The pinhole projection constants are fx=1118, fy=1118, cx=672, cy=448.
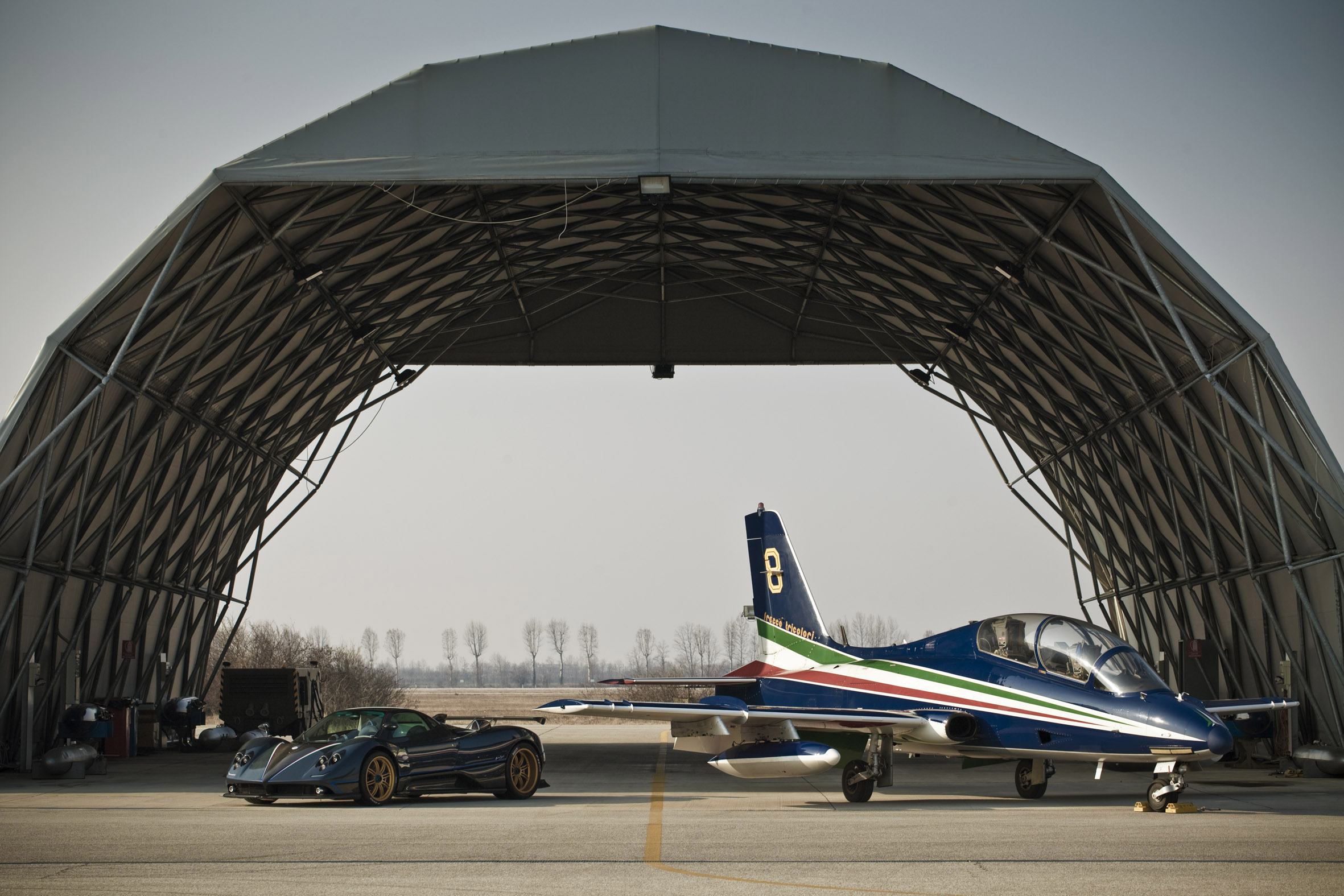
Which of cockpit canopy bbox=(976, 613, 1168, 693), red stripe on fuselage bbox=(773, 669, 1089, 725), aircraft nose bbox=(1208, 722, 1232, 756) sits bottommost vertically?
aircraft nose bbox=(1208, 722, 1232, 756)

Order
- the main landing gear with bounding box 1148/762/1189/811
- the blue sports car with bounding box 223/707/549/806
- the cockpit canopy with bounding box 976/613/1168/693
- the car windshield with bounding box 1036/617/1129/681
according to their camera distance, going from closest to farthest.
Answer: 1. the main landing gear with bounding box 1148/762/1189/811
2. the blue sports car with bounding box 223/707/549/806
3. the cockpit canopy with bounding box 976/613/1168/693
4. the car windshield with bounding box 1036/617/1129/681

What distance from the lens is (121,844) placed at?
953 cm

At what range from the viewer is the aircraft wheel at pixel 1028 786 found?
590 inches

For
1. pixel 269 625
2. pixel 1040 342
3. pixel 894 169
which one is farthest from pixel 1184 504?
pixel 269 625

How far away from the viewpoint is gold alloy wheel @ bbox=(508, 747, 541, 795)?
14953mm

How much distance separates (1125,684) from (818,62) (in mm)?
10247

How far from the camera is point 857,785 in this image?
1508cm

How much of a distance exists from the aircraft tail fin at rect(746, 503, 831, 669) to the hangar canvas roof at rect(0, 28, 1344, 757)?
6194mm

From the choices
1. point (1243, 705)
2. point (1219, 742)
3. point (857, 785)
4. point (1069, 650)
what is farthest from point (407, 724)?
point (1243, 705)

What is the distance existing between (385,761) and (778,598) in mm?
8101

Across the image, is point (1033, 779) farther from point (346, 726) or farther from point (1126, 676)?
point (346, 726)

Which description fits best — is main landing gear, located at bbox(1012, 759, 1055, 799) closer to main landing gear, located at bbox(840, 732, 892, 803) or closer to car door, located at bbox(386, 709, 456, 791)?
main landing gear, located at bbox(840, 732, 892, 803)

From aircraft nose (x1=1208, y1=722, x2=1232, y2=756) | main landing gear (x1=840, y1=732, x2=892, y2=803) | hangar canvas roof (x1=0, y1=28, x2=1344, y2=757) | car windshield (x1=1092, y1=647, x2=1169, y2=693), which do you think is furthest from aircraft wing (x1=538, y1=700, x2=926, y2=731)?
hangar canvas roof (x1=0, y1=28, x2=1344, y2=757)

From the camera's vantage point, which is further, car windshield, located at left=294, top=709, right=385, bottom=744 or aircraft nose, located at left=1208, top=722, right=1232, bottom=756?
car windshield, located at left=294, top=709, right=385, bottom=744
